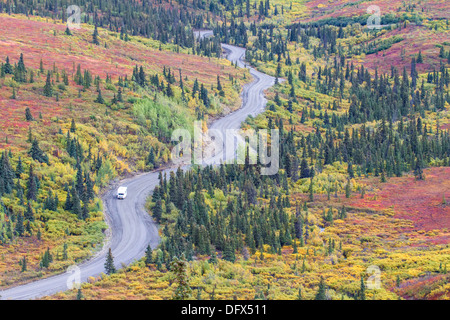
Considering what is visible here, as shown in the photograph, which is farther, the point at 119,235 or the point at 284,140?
the point at 284,140

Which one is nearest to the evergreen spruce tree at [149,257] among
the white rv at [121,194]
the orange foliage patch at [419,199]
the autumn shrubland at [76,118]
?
the autumn shrubland at [76,118]

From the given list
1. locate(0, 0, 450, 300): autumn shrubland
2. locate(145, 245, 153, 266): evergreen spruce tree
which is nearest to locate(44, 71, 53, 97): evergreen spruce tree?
locate(0, 0, 450, 300): autumn shrubland

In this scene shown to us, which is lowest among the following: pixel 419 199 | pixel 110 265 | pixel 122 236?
pixel 419 199

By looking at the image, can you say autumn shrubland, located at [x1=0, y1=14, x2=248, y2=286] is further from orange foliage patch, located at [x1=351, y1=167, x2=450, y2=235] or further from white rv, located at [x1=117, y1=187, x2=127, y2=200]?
orange foliage patch, located at [x1=351, y1=167, x2=450, y2=235]

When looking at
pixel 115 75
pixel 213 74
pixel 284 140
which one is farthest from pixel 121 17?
pixel 284 140

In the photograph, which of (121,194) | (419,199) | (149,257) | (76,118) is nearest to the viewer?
Result: (149,257)

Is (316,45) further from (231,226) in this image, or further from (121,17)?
(231,226)

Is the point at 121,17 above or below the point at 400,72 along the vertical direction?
above

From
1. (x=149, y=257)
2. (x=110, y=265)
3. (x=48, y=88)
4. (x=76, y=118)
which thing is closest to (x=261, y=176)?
(x=76, y=118)

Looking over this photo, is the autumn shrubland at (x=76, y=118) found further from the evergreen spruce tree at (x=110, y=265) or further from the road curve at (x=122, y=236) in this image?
the evergreen spruce tree at (x=110, y=265)

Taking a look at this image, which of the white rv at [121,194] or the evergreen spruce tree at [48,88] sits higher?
the evergreen spruce tree at [48,88]

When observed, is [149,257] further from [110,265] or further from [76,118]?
[76,118]
